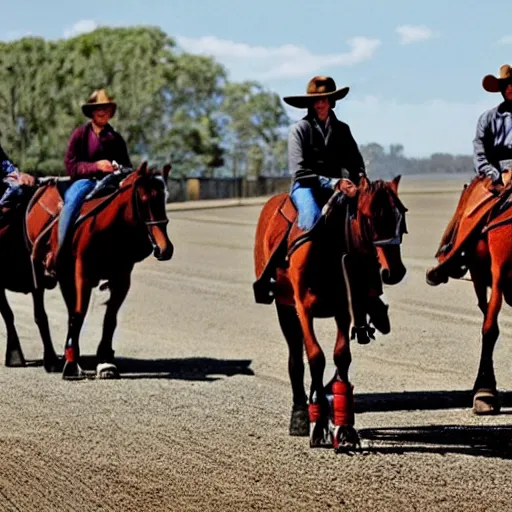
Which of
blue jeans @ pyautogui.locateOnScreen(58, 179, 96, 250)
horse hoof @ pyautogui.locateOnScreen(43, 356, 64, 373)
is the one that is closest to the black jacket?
blue jeans @ pyautogui.locateOnScreen(58, 179, 96, 250)

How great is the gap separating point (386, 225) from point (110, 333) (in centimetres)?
504

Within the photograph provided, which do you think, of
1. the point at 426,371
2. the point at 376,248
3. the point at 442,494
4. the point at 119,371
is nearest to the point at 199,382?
the point at 119,371

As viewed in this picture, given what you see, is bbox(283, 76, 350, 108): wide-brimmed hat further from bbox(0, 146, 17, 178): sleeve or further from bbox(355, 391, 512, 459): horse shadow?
bbox(0, 146, 17, 178): sleeve

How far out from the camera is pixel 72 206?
13789mm

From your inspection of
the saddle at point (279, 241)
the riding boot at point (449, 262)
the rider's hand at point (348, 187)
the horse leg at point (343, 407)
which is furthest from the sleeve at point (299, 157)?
the riding boot at point (449, 262)

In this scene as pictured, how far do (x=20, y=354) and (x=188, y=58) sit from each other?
2222 inches

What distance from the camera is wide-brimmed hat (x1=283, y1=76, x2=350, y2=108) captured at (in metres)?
10.5

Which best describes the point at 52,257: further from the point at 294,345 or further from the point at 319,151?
the point at 319,151

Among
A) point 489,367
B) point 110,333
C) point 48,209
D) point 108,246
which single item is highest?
point 48,209

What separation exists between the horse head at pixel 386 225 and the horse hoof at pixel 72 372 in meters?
4.73

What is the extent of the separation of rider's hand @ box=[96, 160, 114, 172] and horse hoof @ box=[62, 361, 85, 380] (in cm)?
187

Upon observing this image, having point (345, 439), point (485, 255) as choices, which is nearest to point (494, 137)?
point (485, 255)

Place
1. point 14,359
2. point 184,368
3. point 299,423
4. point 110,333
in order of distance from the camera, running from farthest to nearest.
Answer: point 14,359, point 184,368, point 110,333, point 299,423

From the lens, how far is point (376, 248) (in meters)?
9.49
